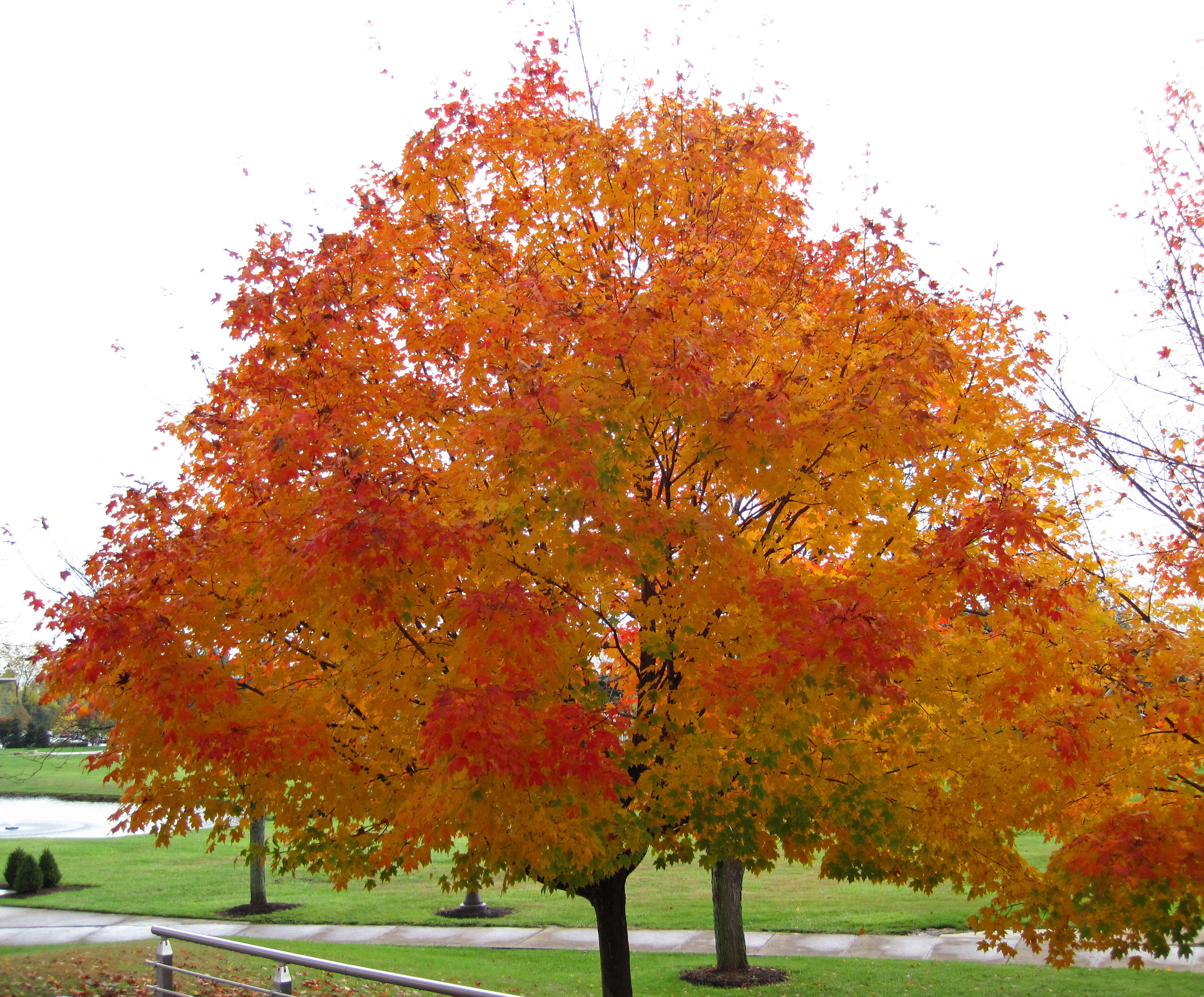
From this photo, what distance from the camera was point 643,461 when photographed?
676 centimetres

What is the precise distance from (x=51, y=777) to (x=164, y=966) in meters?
51.4

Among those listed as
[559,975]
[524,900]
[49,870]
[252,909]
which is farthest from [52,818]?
[559,975]

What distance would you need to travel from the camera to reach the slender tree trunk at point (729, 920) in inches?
510

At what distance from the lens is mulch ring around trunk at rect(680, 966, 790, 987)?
12.4 m

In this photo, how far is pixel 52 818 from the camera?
119ft

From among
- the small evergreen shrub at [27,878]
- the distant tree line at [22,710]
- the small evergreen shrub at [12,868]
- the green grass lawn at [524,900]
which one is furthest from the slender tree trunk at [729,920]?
the distant tree line at [22,710]

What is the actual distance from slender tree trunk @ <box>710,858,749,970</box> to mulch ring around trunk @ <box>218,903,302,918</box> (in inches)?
378

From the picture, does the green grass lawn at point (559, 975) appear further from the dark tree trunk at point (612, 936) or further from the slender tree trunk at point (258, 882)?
the slender tree trunk at point (258, 882)

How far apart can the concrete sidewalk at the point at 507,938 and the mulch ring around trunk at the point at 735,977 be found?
1.14 metres

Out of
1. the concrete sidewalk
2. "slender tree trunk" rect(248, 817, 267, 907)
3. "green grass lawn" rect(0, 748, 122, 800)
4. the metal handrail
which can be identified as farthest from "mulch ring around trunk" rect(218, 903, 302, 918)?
"green grass lawn" rect(0, 748, 122, 800)

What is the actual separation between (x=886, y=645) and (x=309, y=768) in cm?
392

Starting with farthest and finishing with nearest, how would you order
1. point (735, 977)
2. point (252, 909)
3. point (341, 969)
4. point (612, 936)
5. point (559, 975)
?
point (252, 909), point (559, 975), point (735, 977), point (612, 936), point (341, 969)

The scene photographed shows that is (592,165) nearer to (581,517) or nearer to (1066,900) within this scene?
(581,517)

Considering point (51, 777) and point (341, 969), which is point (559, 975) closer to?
point (341, 969)
